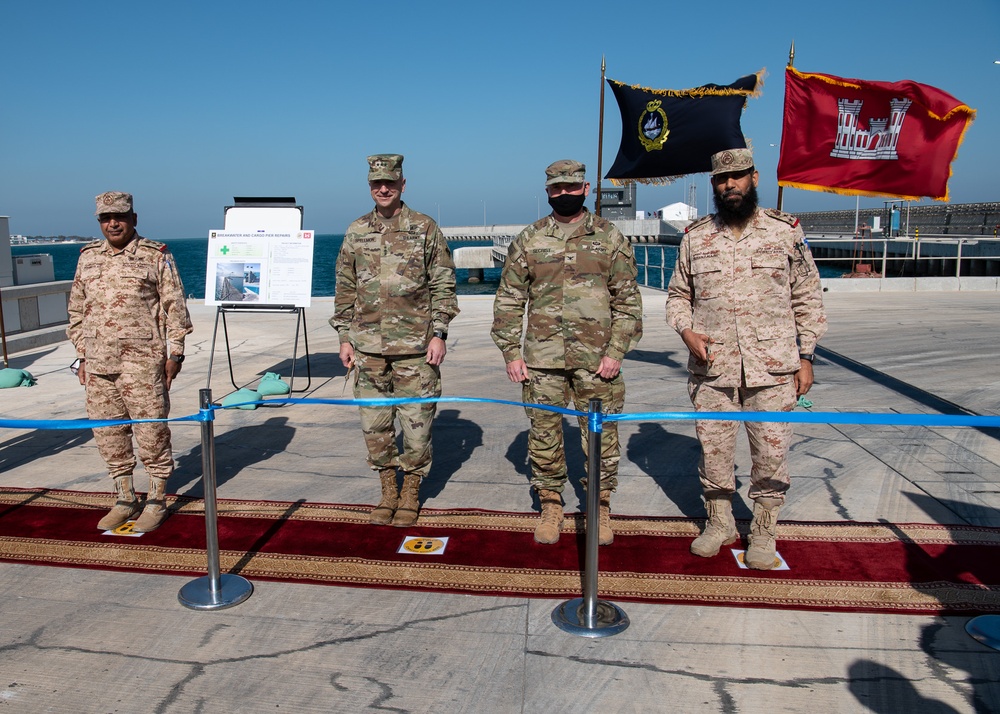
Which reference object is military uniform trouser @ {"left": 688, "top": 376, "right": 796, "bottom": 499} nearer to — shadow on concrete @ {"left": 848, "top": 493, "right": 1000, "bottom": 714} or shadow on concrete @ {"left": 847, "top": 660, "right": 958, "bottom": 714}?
shadow on concrete @ {"left": 848, "top": 493, "right": 1000, "bottom": 714}

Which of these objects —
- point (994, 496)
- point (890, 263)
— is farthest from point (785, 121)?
point (890, 263)

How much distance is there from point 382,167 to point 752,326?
212cm

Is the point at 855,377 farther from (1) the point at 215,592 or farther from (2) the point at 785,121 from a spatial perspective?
(1) the point at 215,592

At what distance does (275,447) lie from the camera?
5938mm

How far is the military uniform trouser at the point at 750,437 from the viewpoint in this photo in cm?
370

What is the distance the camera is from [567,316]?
3992mm

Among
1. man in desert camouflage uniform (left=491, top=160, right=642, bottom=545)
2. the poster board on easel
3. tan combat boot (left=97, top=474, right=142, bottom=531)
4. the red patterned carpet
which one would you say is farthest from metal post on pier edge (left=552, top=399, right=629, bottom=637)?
the poster board on easel

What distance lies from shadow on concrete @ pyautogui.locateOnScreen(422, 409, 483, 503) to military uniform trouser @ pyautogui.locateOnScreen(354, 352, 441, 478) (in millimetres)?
445

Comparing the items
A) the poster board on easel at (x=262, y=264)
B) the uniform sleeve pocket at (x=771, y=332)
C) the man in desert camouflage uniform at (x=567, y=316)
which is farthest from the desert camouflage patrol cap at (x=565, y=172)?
the poster board on easel at (x=262, y=264)

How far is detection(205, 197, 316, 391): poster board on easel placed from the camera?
7.58 m

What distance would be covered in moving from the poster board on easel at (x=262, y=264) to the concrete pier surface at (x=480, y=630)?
1.88 metres

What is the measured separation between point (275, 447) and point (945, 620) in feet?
14.8

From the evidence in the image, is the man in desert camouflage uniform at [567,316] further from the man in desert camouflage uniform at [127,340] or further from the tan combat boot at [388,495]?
the man in desert camouflage uniform at [127,340]

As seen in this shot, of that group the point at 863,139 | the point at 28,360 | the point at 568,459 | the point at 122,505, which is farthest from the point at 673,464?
the point at 28,360
